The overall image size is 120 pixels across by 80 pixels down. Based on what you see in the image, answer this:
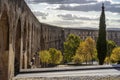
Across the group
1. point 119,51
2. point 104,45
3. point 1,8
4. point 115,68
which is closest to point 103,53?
point 104,45

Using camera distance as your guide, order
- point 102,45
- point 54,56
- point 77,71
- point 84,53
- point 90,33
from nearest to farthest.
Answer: point 77,71 → point 102,45 → point 54,56 → point 84,53 → point 90,33

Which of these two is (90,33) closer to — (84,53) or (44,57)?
(84,53)

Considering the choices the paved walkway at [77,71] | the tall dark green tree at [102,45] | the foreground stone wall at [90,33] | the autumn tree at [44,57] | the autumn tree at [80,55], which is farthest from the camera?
the foreground stone wall at [90,33]

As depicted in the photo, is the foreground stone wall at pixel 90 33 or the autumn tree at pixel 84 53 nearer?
the autumn tree at pixel 84 53

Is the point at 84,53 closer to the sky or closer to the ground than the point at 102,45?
closer to the ground

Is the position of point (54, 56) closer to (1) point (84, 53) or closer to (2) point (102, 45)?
(1) point (84, 53)

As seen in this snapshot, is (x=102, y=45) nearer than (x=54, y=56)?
Yes

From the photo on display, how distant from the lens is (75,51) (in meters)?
49.3

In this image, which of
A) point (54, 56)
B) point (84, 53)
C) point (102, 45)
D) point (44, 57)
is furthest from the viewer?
point (84, 53)

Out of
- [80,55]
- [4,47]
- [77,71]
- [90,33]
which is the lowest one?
[77,71]

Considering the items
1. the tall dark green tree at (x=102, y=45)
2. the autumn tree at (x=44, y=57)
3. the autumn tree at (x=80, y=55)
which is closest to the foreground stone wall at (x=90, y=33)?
the autumn tree at (x=80, y=55)

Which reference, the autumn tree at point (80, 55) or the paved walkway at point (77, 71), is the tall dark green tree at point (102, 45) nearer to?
the autumn tree at point (80, 55)

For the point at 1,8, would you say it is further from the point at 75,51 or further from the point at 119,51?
the point at 75,51

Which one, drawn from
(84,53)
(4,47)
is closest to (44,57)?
(84,53)
